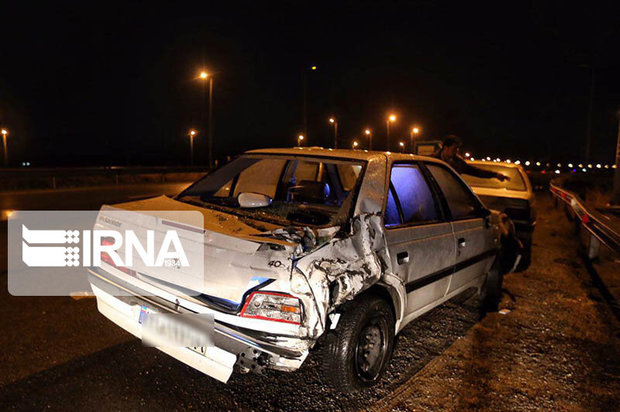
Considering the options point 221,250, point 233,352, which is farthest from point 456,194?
point 233,352

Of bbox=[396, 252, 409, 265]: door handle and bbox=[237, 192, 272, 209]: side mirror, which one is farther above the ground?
bbox=[237, 192, 272, 209]: side mirror

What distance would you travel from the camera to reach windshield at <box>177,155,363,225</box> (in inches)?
143

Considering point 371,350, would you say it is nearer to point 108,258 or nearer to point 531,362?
point 531,362

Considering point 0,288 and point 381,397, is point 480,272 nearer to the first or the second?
point 381,397

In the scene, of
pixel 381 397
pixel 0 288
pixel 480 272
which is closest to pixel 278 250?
pixel 381 397

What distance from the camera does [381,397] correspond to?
121 inches

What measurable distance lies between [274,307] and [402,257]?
1.12 m

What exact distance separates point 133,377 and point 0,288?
9.22ft

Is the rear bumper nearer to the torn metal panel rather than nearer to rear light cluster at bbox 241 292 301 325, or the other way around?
rear light cluster at bbox 241 292 301 325

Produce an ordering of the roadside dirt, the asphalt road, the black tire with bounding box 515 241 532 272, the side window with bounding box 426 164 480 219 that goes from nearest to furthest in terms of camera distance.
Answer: the asphalt road, the roadside dirt, the side window with bounding box 426 164 480 219, the black tire with bounding box 515 241 532 272

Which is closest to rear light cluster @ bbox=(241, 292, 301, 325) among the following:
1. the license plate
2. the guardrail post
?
the license plate

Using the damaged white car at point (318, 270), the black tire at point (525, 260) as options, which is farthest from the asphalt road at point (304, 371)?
the black tire at point (525, 260)

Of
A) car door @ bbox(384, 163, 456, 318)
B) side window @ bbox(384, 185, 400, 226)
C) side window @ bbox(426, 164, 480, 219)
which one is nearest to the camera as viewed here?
car door @ bbox(384, 163, 456, 318)

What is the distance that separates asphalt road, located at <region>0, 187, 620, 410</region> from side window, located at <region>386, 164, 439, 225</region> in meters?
1.15
